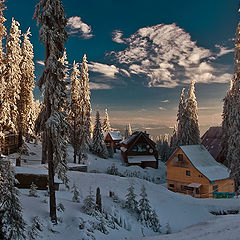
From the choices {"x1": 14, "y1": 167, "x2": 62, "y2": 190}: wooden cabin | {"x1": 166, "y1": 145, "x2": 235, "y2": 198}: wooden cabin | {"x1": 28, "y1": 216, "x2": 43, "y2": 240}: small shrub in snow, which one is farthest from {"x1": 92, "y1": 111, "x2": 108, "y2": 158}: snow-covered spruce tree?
{"x1": 28, "y1": 216, "x2": 43, "y2": 240}: small shrub in snow

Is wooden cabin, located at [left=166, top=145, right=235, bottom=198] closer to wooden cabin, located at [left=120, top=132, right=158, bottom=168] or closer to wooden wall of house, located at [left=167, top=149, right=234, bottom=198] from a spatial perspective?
wooden wall of house, located at [left=167, top=149, right=234, bottom=198]

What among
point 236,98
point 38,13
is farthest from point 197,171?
point 38,13

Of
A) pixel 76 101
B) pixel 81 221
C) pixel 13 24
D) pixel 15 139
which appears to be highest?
pixel 13 24

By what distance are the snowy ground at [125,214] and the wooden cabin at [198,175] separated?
7576mm

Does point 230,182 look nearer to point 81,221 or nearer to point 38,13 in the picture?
point 81,221

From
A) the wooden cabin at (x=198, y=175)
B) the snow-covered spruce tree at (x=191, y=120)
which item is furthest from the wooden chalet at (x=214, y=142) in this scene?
the wooden cabin at (x=198, y=175)

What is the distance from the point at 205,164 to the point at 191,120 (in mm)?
18345

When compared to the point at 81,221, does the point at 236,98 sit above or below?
above

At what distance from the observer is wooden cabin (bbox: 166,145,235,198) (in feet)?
95.7

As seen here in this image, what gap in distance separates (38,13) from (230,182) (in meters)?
32.1

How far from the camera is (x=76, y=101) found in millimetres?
32375

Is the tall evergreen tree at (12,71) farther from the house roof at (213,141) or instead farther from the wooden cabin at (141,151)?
the house roof at (213,141)

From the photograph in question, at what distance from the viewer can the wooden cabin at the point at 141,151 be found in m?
50.0

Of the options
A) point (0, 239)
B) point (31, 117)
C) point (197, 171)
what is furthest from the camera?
point (31, 117)
